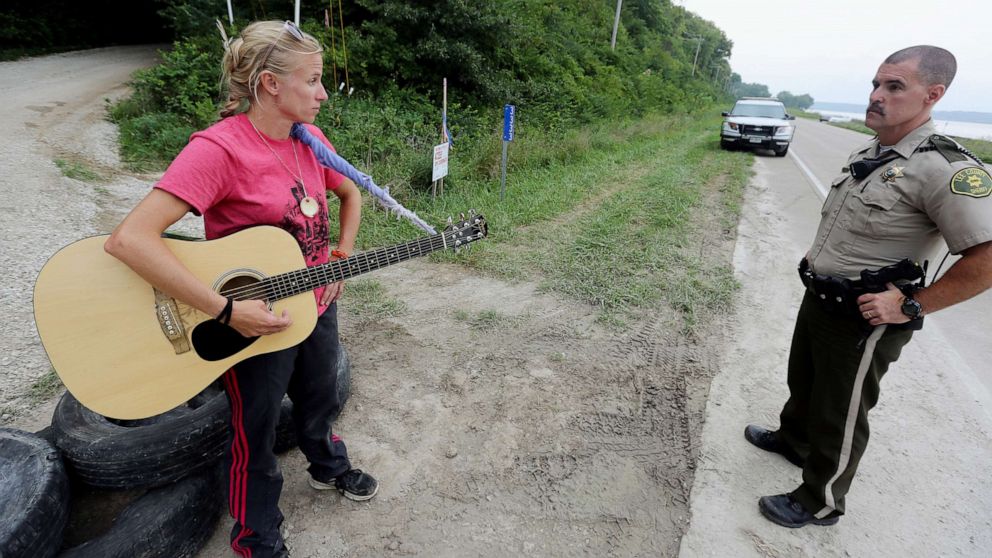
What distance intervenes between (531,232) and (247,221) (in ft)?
14.6

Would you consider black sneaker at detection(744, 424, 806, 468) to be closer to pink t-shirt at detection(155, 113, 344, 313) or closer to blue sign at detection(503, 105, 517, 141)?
pink t-shirt at detection(155, 113, 344, 313)

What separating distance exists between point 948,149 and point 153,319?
9.66 feet

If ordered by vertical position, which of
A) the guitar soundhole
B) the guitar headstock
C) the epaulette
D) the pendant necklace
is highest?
the epaulette

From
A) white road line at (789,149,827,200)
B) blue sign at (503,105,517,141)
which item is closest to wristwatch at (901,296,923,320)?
blue sign at (503,105,517,141)

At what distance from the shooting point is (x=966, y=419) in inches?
120

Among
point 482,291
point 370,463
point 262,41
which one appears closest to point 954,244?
point 262,41

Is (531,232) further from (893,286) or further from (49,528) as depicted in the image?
(49,528)

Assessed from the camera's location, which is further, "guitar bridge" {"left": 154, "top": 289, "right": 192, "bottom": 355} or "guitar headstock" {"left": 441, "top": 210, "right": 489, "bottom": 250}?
"guitar headstock" {"left": 441, "top": 210, "right": 489, "bottom": 250}

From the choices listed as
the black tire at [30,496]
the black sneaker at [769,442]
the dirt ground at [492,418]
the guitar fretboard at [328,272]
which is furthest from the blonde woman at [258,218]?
the black sneaker at [769,442]

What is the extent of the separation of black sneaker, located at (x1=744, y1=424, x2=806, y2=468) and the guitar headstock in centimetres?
199

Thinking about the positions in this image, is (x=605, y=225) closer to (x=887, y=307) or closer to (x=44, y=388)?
(x=887, y=307)

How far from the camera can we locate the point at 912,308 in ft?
5.88

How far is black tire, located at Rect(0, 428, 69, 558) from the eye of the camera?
5.41 ft

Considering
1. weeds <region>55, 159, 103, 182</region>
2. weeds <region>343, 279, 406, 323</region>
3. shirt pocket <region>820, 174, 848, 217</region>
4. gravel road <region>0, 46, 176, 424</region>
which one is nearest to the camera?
shirt pocket <region>820, 174, 848, 217</region>
